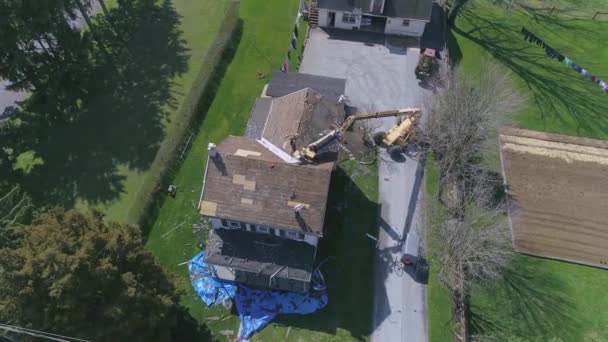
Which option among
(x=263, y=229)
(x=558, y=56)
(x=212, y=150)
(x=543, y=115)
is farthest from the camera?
(x=558, y=56)

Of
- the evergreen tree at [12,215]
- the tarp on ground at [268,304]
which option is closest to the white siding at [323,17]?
the tarp on ground at [268,304]

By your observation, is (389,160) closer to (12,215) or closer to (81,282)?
(81,282)

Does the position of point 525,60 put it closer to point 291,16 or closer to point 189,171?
point 291,16

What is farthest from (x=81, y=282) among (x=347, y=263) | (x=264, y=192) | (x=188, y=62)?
(x=188, y=62)

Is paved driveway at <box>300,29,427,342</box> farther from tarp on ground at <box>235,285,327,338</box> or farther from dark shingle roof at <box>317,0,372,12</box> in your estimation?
tarp on ground at <box>235,285,327,338</box>

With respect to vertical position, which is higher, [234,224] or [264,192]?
[264,192]

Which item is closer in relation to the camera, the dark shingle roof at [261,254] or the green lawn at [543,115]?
the dark shingle roof at [261,254]

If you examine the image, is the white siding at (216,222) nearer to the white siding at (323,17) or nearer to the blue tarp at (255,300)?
the blue tarp at (255,300)
